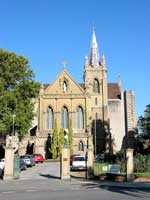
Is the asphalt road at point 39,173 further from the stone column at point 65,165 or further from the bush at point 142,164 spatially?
the bush at point 142,164

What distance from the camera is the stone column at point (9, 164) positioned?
27.9 meters

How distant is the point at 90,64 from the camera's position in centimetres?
7900

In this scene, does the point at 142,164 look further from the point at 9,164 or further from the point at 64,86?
the point at 64,86

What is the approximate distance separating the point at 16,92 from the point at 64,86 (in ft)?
89.1

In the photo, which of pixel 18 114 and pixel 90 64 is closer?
pixel 18 114

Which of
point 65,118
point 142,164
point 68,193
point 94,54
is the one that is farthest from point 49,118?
point 68,193

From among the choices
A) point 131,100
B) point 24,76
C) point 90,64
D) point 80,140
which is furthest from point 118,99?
point 24,76

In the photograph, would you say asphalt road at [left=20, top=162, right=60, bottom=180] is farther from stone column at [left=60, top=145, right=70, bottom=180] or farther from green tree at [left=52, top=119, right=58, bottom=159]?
green tree at [left=52, top=119, right=58, bottom=159]

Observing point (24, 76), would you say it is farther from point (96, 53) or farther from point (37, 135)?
point (96, 53)

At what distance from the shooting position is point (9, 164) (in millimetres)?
28203

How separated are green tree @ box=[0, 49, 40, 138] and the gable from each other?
2311cm

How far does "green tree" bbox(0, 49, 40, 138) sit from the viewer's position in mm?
42656

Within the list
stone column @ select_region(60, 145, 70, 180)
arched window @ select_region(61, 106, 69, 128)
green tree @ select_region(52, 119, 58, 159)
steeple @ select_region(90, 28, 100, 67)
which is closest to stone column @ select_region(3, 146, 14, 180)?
stone column @ select_region(60, 145, 70, 180)

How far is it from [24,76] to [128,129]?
3276 centimetres
